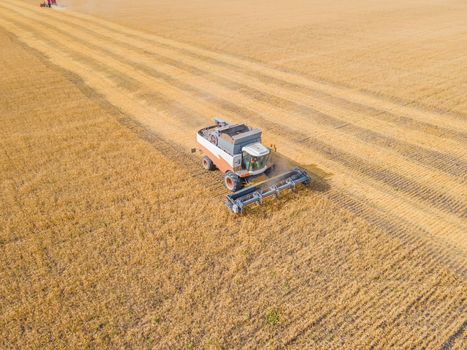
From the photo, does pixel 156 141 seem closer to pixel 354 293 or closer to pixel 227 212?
pixel 227 212

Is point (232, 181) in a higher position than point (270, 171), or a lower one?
higher

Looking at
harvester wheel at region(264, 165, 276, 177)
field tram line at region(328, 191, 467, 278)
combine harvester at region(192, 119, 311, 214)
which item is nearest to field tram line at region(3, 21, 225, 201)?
combine harvester at region(192, 119, 311, 214)

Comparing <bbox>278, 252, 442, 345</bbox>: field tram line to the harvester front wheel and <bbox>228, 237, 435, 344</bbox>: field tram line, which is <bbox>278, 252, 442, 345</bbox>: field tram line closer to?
<bbox>228, 237, 435, 344</bbox>: field tram line

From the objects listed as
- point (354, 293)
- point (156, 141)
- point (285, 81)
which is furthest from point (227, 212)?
point (285, 81)

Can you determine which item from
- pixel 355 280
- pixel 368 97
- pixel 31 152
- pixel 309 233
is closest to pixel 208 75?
pixel 368 97

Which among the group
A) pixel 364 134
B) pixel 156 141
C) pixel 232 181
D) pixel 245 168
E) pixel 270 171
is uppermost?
pixel 245 168

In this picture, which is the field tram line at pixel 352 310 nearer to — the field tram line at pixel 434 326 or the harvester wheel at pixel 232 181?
the field tram line at pixel 434 326

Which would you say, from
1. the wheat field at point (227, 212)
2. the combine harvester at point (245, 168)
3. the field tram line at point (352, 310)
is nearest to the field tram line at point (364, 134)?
the wheat field at point (227, 212)
